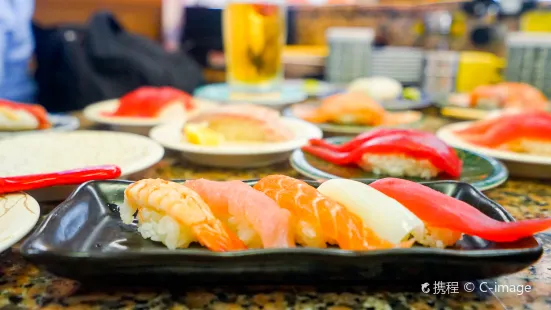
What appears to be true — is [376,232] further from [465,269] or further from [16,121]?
[16,121]

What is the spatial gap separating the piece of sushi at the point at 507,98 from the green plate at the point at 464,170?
36.0 inches

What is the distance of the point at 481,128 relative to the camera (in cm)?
155

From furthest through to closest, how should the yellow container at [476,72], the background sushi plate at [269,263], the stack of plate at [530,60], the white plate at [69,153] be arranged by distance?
the yellow container at [476,72]
the stack of plate at [530,60]
the white plate at [69,153]
the background sushi plate at [269,263]

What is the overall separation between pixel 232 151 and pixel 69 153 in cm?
43

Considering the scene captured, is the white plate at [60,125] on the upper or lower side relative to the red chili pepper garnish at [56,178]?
lower

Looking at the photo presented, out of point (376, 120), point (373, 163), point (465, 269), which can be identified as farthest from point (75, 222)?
point (376, 120)

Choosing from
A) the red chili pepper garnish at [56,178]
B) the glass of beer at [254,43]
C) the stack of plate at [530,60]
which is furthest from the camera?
the stack of plate at [530,60]

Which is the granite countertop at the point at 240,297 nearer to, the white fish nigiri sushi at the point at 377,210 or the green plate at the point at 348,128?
the white fish nigiri sushi at the point at 377,210

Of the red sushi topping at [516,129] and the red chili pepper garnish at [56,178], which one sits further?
the red sushi topping at [516,129]

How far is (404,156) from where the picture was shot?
1.18 m

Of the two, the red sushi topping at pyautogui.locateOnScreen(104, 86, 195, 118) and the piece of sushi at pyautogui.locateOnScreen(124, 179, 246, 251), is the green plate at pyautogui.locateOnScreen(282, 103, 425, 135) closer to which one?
the red sushi topping at pyautogui.locateOnScreen(104, 86, 195, 118)

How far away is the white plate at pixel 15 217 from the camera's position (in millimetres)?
719

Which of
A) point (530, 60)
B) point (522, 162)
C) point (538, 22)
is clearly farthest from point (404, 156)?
point (538, 22)

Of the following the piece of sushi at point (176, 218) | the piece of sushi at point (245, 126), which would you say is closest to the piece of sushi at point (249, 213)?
the piece of sushi at point (176, 218)
